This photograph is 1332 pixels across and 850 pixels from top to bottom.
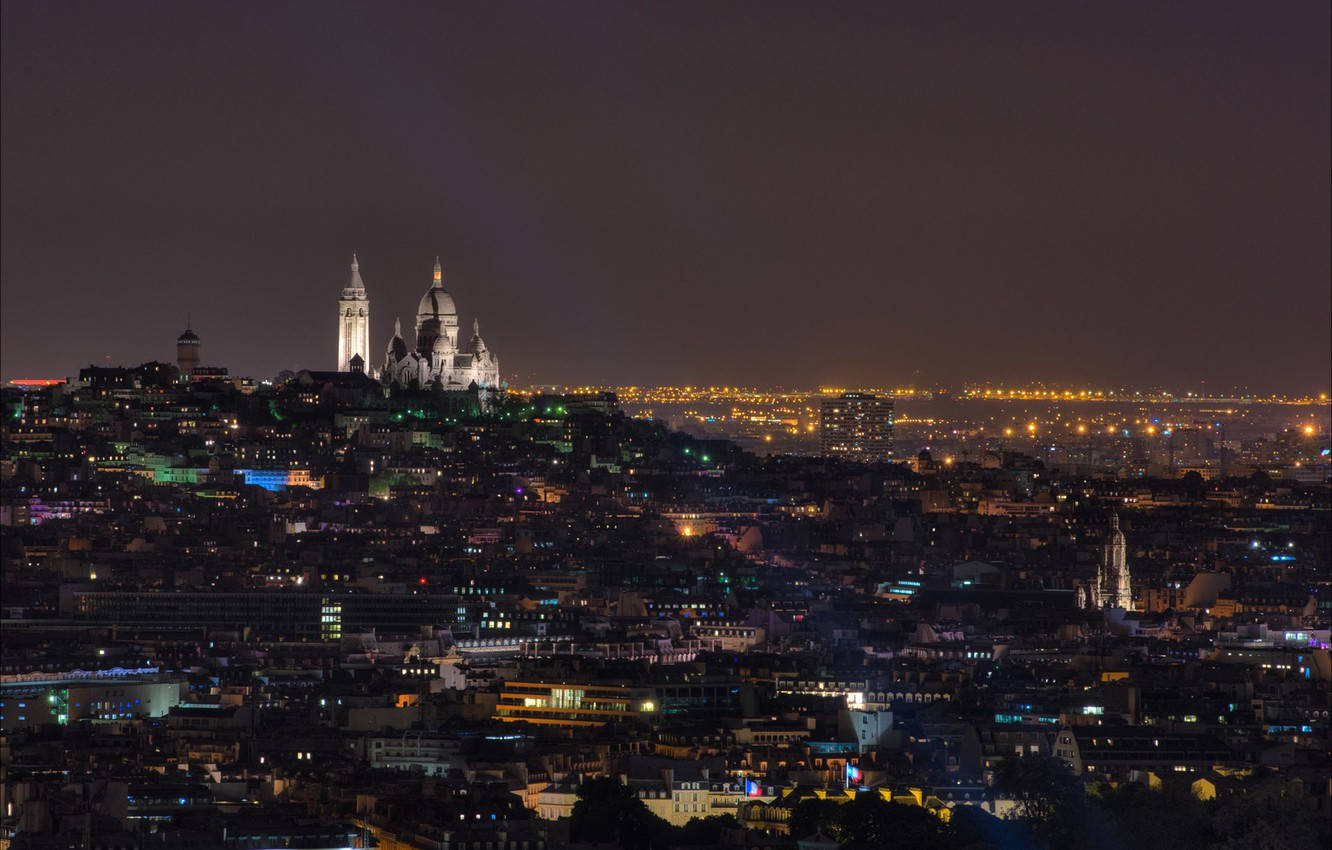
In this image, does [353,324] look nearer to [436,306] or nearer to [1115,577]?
[436,306]

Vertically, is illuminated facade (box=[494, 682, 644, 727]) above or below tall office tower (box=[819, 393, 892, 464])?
below

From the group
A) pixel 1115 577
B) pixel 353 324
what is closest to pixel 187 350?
pixel 353 324

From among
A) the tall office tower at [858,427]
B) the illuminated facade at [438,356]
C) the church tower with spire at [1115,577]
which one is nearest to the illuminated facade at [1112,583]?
the church tower with spire at [1115,577]

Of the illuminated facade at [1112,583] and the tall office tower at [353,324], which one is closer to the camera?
the illuminated facade at [1112,583]

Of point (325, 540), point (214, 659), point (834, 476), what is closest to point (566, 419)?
point (834, 476)

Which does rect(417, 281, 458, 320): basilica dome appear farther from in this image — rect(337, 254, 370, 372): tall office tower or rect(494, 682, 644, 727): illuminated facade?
rect(494, 682, 644, 727): illuminated facade

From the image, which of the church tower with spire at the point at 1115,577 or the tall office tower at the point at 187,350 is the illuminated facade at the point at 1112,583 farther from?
the tall office tower at the point at 187,350

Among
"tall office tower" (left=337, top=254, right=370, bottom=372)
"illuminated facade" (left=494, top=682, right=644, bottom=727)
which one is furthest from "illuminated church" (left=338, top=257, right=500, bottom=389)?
"illuminated facade" (left=494, top=682, right=644, bottom=727)
